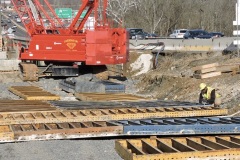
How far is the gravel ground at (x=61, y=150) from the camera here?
12.0 metres

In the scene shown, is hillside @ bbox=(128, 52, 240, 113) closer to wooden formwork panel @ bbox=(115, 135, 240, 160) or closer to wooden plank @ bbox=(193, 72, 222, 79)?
wooden plank @ bbox=(193, 72, 222, 79)

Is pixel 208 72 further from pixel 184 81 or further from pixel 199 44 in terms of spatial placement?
pixel 199 44

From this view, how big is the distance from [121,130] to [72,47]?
17409 mm

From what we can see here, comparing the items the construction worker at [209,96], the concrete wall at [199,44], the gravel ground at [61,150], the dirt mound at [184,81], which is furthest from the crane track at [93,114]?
the concrete wall at [199,44]

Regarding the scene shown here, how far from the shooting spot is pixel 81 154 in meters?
12.2

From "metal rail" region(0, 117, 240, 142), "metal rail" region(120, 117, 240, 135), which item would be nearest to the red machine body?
"metal rail" region(0, 117, 240, 142)

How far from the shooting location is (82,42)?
29844 millimetres

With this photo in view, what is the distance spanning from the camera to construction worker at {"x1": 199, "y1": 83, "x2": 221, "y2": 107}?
17953mm

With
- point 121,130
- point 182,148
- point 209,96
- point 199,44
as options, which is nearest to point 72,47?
point 199,44

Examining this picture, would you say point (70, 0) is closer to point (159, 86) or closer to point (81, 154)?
point (159, 86)

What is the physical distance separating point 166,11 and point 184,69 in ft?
129

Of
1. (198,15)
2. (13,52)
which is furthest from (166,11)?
(13,52)

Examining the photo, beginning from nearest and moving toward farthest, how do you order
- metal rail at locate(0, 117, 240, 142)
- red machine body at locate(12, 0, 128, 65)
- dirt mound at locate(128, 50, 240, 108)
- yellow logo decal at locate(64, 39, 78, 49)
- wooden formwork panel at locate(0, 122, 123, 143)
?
wooden formwork panel at locate(0, 122, 123, 143) < metal rail at locate(0, 117, 240, 142) < dirt mound at locate(128, 50, 240, 108) < red machine body at locate(12, 0, 128, 65) < yellow logo decal at locate(64, 39, 78, 49)

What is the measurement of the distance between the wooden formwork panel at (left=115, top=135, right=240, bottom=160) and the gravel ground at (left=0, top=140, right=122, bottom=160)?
0.64 m
